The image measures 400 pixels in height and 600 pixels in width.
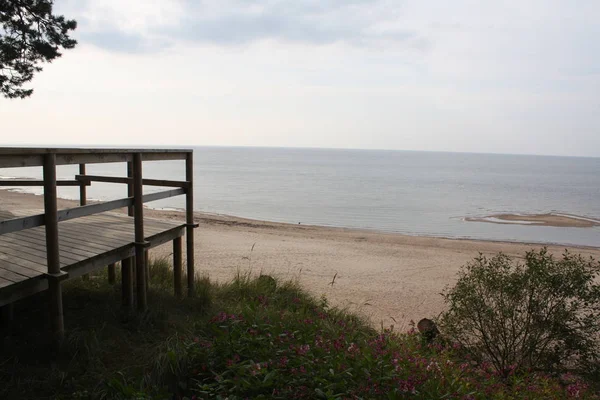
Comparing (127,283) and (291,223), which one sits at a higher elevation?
(127,283)

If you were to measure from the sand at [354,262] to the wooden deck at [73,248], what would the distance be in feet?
6.86

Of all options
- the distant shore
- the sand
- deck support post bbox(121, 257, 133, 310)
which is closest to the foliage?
the sand

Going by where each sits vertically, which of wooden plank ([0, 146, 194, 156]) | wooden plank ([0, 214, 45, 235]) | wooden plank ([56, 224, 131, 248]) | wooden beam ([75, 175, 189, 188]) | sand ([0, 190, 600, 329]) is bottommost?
sand ([0, 190, 600, 329])

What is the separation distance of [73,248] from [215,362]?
2.01 m

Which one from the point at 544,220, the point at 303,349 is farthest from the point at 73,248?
the point at 544,220

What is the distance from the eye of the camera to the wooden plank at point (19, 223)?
3.48 m

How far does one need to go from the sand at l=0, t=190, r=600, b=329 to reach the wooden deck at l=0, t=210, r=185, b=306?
82.4 inches

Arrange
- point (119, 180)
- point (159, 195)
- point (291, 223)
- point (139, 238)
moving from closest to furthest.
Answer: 1. point (139, 238)
2. point (159, 195)
3. point (119, 180)
4. point (291, 223)

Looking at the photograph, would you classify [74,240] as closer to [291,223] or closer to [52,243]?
[52,243]

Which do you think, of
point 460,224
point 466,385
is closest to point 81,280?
Answer: point 466,385

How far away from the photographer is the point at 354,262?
1438 centimetres

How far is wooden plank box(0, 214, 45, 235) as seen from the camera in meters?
3.48

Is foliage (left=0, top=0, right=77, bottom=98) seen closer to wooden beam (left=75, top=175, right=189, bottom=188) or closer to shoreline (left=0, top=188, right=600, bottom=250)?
wooden beam (left=75, top=175, right=189, bottom=188)

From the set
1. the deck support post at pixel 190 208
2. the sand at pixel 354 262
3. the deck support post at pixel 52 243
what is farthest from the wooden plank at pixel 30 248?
the sand at pixel 354 262
